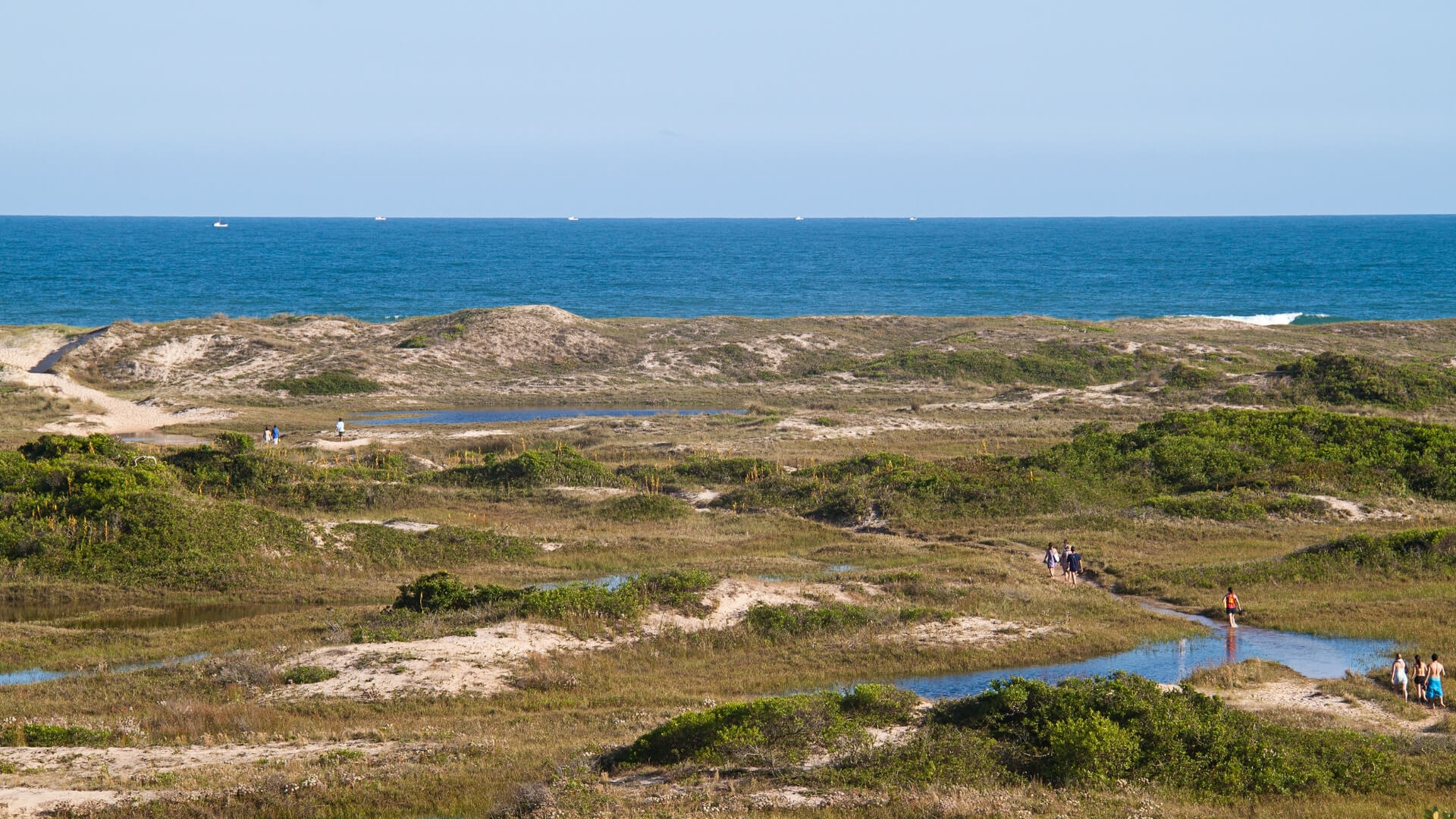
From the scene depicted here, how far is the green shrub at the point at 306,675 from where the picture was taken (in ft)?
68.6

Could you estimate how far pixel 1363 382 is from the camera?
189 ft

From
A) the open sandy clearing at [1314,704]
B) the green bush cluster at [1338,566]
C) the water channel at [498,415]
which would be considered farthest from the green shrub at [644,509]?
the water channel at [498,415]

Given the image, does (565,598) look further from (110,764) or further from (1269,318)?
(1269,318)

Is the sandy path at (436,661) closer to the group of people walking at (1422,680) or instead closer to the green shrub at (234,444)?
the group of people walking at (1422,680)

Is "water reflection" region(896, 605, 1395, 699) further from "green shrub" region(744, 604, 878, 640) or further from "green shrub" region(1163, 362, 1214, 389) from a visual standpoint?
"green shrub" region(1163, 362, 1214, 389)

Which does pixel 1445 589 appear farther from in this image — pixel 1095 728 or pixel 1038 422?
pixel 1038 422

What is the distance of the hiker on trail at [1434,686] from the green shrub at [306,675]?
18.3m

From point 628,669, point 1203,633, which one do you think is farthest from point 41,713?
point 1203,633

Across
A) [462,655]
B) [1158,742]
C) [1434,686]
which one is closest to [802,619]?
[462,655]

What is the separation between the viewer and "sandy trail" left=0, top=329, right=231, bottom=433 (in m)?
55.3

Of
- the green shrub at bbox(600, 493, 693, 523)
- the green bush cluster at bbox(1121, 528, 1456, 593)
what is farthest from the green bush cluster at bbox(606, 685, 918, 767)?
the green shrub at bbox(600, 493, 693, 523)

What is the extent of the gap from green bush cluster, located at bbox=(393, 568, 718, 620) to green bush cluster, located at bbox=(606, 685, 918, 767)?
28.0 ft

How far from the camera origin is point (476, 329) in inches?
3194

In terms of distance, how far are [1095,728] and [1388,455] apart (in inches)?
1154
